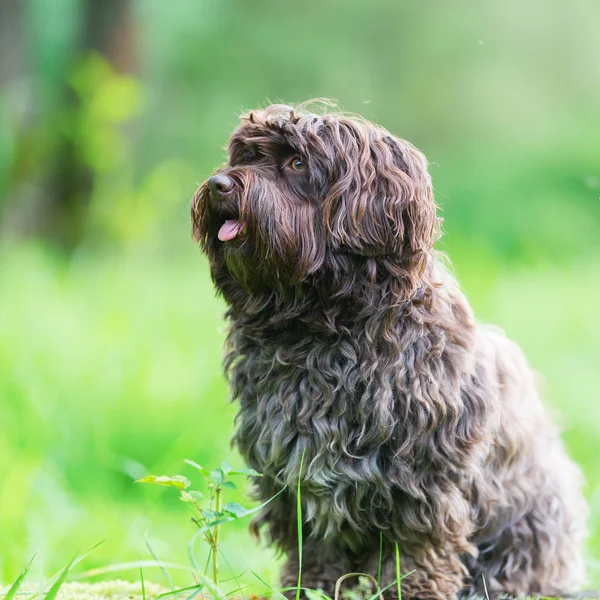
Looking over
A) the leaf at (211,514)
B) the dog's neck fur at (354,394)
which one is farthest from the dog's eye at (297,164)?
the leaf at (211,514)

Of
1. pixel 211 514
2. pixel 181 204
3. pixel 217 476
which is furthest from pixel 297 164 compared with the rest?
pixel 181 204

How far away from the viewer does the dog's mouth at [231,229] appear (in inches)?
122

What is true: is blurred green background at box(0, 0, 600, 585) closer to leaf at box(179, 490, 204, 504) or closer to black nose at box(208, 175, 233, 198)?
leaf at box(179, 490, 204, 504)

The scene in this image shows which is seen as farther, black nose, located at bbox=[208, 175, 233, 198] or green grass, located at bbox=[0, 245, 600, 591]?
green grass, located at bbox=[0, 245, 600, 591]

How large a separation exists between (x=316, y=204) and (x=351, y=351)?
52 cm

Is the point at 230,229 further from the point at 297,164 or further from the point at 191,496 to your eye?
the point at 191,496

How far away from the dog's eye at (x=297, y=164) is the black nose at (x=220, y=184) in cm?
24

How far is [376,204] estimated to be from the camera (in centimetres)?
312

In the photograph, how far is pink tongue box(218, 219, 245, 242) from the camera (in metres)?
3.11

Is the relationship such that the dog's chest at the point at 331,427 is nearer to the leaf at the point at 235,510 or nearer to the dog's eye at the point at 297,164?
the leaf at the point at 235,510

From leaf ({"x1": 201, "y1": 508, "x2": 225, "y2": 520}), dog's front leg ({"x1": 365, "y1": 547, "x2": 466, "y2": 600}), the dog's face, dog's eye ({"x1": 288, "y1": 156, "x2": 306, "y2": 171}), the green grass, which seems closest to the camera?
leaf ({"x1": 201, "y1": 508, "x2": 225, "y2": 520})

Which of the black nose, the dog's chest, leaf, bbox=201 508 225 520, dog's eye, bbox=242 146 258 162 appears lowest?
leaf, bbox=201 508 225 520

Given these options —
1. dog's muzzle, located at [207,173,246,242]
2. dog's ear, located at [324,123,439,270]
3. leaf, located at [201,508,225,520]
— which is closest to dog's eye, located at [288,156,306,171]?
dog's ear, located at [324,123,439,270]

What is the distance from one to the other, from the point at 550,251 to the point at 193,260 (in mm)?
4263
